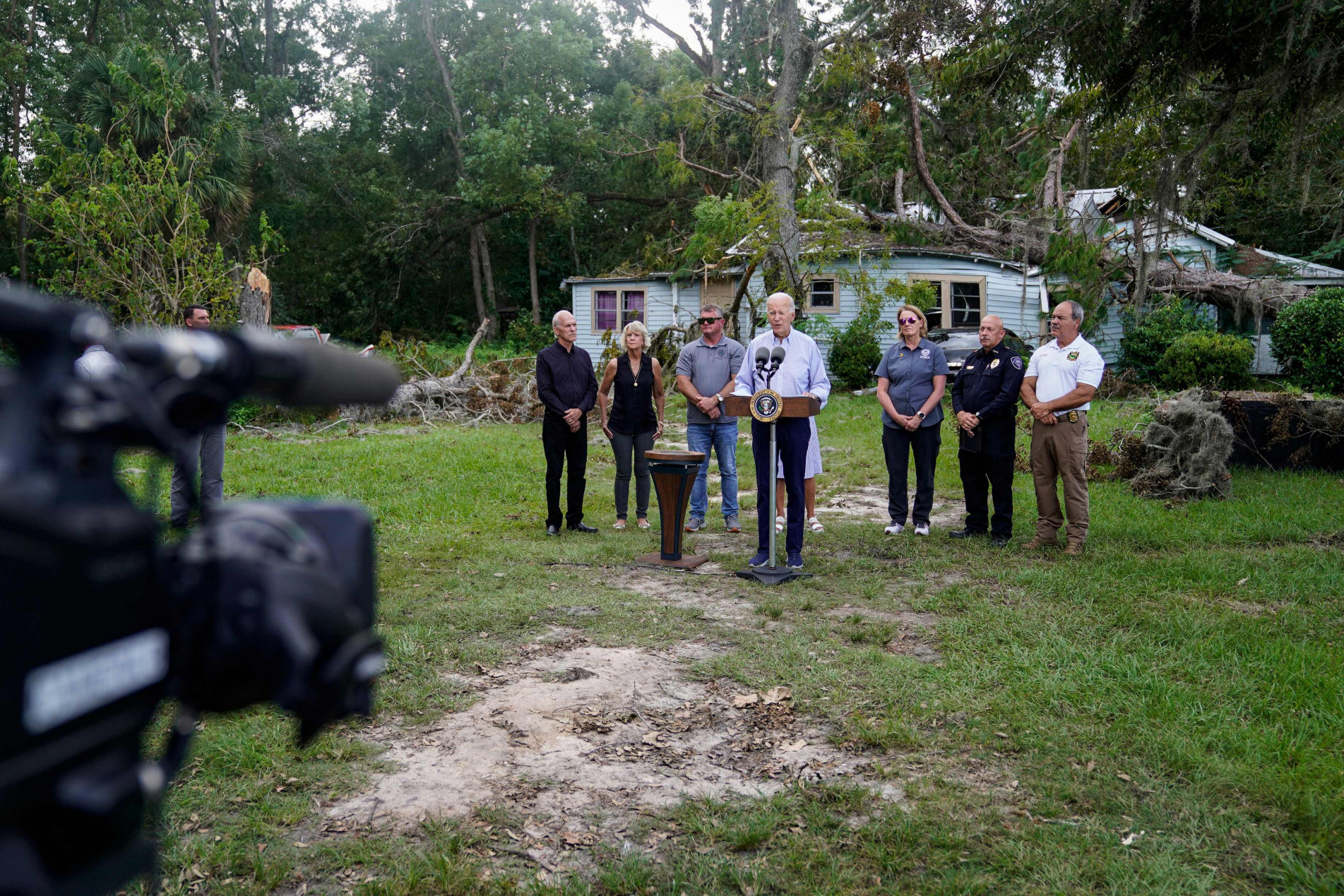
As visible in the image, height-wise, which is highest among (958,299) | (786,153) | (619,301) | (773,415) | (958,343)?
(786,153)

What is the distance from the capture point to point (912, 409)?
8289mm

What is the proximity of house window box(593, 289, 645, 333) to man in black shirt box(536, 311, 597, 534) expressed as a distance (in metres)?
18.0

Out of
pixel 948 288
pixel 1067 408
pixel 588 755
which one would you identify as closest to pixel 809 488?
pixel 1067 408

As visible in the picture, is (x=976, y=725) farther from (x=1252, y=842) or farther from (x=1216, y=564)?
(x=1216, y=564)

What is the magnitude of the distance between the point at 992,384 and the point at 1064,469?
93cm

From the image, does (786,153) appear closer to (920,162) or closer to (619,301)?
(920,162)

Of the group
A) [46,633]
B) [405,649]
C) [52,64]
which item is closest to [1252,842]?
[46,633]

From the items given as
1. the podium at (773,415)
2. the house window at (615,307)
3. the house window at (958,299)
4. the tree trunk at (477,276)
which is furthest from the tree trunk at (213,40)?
the podium at (773,415)

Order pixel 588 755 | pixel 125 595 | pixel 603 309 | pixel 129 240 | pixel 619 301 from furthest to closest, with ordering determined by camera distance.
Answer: pixel 603 309 → pixel 619 301 → pixel 129 240 → pixel 588 755 → pixel 125 595

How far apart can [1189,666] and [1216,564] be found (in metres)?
2.34

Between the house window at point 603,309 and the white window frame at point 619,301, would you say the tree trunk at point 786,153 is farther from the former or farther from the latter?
the house window at point 603,309

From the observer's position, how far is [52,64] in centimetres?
2925

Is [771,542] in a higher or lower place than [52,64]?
lower

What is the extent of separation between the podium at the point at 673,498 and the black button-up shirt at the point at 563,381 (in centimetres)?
136
